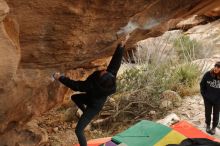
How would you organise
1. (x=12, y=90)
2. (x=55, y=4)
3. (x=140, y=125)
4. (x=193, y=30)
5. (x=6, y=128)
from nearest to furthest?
(x=55, y=4)
(x=12, y=90)
(x=6, y=128)
(x=140, y=125)
(x=193, y=30)

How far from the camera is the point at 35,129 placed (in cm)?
597

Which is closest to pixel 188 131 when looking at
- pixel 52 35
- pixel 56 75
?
pixel 56 75

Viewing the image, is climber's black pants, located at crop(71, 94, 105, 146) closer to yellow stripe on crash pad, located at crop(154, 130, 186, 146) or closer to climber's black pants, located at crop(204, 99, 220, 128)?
yellow stripe on crash pad, located at crop(154, 130, 186, 146)

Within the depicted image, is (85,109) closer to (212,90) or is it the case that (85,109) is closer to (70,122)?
(212,90)

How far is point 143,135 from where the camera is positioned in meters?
6.31

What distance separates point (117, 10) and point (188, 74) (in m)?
5.19

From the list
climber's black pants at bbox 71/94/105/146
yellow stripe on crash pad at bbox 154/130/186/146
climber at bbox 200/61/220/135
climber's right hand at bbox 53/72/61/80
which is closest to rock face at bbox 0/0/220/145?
climber's right hand at bbox 53/72/61/80

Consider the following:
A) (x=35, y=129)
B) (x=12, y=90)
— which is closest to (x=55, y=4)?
(x=12, y=90)

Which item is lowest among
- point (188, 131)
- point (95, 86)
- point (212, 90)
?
point (188, 131)

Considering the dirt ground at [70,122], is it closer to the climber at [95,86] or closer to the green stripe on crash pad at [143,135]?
the green stripe on crash pad at [143,135]

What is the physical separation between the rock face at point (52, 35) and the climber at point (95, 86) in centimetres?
34

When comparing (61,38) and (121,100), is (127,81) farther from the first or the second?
(61,38)

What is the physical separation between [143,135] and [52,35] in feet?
7.69

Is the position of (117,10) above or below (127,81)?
above
